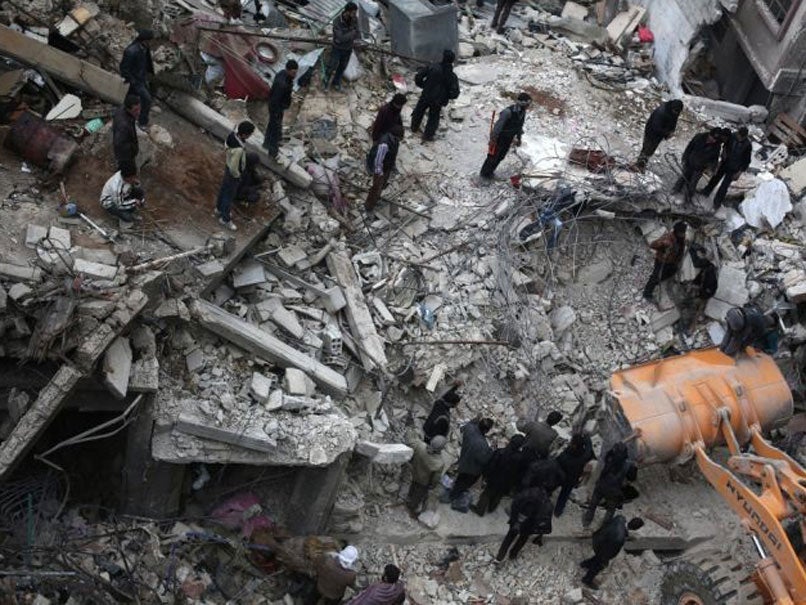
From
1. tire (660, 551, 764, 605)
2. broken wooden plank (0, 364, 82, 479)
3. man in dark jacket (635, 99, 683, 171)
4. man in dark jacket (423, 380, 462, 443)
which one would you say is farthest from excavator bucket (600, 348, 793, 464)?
broken wooden plank (0, 364, 82, 479)

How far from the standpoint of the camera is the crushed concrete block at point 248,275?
11.6 m

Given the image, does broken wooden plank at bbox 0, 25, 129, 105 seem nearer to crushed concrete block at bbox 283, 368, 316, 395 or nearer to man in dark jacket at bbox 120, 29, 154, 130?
man in dark jacket at bbox 120, 29, 154, 130

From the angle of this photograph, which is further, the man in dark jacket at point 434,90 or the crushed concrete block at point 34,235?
the man in dark jacket at point 434,90

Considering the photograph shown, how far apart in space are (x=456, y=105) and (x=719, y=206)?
14.8 ft

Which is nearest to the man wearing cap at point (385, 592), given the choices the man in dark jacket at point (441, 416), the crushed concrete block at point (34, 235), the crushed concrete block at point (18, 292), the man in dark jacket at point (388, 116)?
the man in dark jacket at point (441, 416)

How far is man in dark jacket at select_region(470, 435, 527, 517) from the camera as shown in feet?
36.2

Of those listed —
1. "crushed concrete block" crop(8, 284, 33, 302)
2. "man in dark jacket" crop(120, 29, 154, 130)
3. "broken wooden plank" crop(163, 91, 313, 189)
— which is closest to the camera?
"crushed concrete block" crop(8, 284, 33, 302)

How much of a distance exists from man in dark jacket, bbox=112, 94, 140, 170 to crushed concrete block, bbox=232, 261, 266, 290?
183 centimetres

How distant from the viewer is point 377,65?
52.1 ft

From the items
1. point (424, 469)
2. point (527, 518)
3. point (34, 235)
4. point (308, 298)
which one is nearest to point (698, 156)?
point (308, 298)

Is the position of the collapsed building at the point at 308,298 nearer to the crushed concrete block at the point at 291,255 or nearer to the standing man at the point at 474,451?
the crushed concrete block at the point at 291,255

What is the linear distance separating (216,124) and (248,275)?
2.35m

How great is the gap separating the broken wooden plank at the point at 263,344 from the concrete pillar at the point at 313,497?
1063 mm

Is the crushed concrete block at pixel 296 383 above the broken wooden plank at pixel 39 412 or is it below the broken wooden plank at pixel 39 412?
below
